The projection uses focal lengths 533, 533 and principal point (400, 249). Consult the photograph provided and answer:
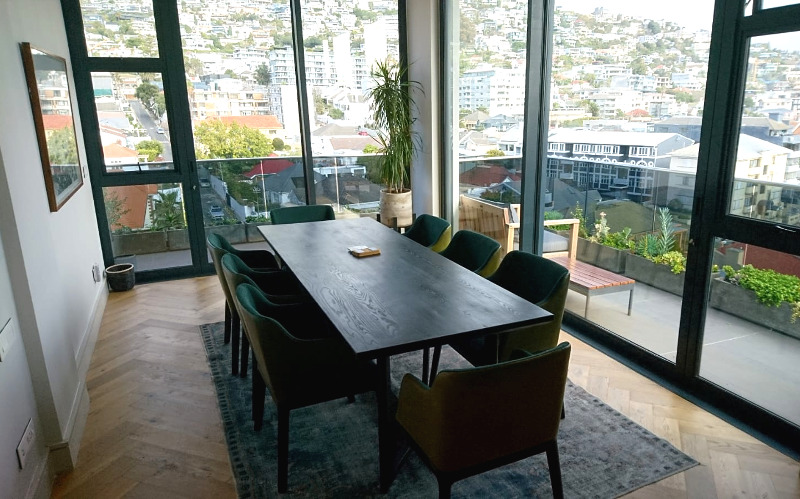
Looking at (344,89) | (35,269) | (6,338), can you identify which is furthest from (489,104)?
(6,338)

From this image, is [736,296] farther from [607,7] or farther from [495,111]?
[495,111]

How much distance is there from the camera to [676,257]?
10.7 ft

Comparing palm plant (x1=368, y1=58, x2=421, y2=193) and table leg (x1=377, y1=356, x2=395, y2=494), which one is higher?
palm plant (x1=368, y1=58, x2=421, y2=193)

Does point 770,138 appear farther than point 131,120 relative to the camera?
No

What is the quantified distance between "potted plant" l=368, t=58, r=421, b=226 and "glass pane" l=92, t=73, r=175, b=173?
2167mm

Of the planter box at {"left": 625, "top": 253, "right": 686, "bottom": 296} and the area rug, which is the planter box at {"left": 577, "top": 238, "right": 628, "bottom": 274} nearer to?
the planter box at {"left": 625, "top": 253, "right": 686, "bottom": 296}

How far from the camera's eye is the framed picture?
316cm

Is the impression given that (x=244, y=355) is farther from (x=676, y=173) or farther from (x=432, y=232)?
(x=676, y=173)

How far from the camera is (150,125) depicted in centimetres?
525

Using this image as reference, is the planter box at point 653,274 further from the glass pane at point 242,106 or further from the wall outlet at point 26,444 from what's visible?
the glass pane at point 242,106

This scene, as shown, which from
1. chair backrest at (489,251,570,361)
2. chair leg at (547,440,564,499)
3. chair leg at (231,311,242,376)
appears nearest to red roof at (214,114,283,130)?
chair leg at (231,311,242,376)

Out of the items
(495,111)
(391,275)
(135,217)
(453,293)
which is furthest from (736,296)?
(135,217)

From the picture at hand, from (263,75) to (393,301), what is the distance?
4.00m

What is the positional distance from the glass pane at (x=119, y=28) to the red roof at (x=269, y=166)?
4.68 ft
